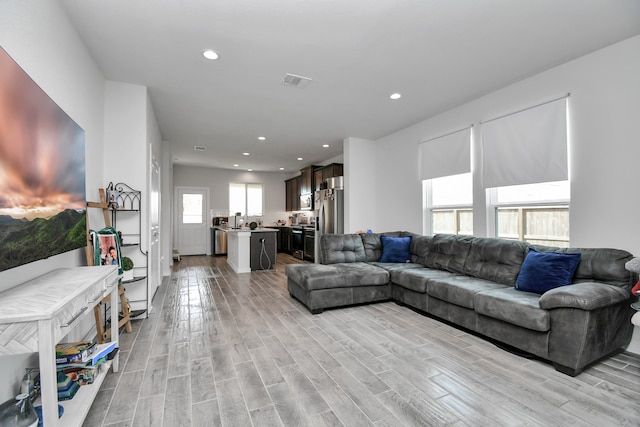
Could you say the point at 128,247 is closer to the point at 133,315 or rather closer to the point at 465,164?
the point at 133,315

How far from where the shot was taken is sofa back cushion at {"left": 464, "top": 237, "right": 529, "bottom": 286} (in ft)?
10.0

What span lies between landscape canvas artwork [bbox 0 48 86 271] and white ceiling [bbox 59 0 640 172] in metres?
1.02

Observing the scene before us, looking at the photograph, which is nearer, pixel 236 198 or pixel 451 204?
pixel 451 204

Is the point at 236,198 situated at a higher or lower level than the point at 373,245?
higher

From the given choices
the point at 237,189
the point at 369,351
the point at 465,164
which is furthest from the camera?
the point at 237,189

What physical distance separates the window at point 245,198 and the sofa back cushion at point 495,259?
7250mm

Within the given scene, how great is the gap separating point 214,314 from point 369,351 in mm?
1947

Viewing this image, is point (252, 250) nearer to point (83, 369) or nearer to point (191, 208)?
point (191, 208)

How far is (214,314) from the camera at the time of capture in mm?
3443

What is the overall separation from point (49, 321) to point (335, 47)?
277 centimetres

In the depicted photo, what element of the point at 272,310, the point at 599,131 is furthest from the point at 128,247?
the point at 599,131

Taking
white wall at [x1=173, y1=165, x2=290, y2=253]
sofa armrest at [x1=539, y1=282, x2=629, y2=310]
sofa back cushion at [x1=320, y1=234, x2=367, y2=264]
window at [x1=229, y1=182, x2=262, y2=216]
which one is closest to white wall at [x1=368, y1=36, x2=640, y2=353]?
sofa armrest at [x1=539, y1=282, x2=629, y2=310]

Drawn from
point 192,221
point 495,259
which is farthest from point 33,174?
point 192,221

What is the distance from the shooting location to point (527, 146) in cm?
326
